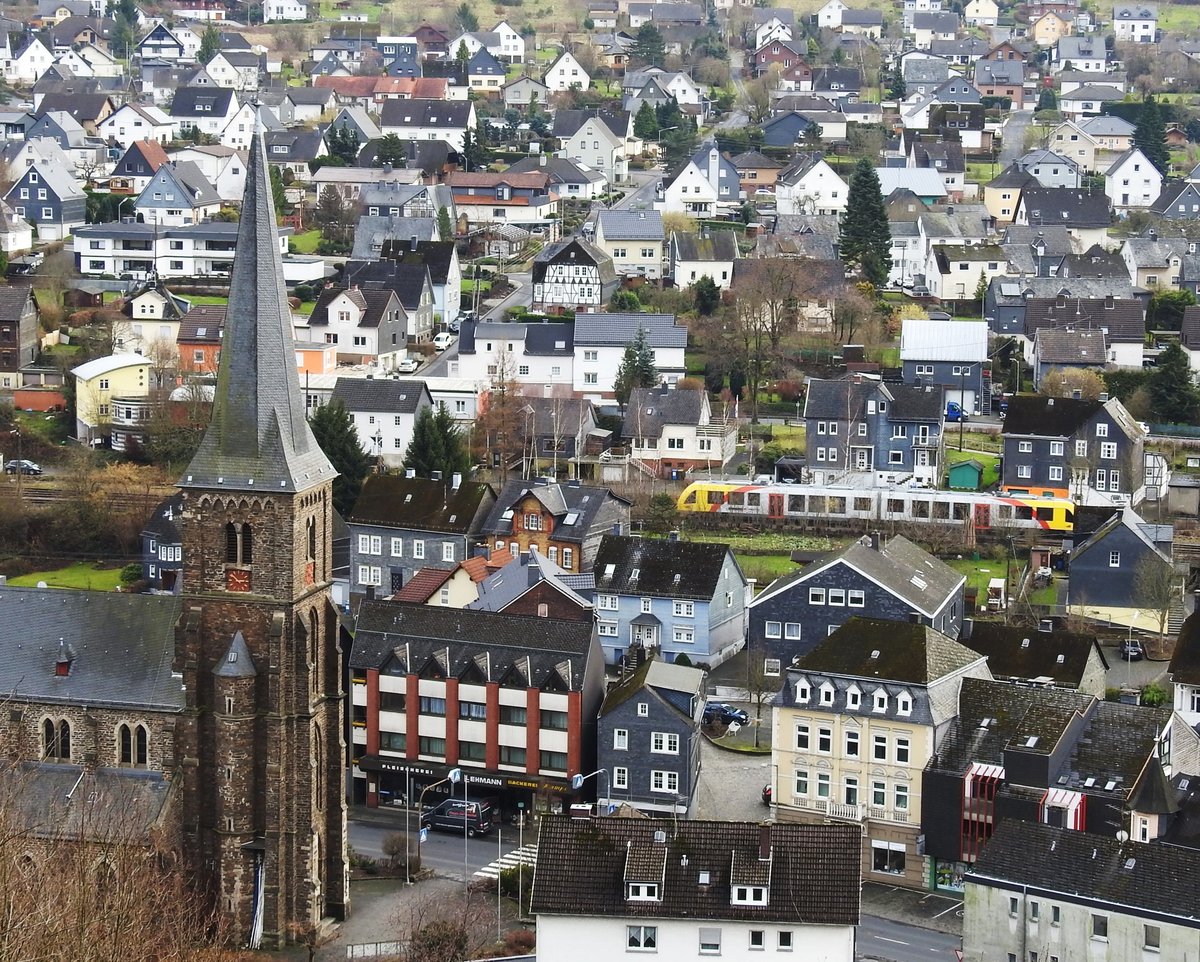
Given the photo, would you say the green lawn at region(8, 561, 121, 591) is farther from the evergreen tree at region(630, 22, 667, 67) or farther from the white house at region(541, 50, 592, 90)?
the evergreen tree at region(630, 22, 667, 67)

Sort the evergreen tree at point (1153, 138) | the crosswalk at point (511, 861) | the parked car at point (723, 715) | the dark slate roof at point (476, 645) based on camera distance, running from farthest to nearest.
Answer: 1. the evergreen tree at point (1153, 138)
2. the parked car at point (723, 715)
3. the dark slate roof at point (476, 645)
4. the crosswalk at point (511, 861)

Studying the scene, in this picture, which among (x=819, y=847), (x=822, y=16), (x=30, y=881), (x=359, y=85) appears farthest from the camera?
(x=822, y=16)

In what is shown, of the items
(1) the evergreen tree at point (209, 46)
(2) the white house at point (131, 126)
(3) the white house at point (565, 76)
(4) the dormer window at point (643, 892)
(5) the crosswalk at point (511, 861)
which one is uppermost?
(1) the evergreen tree at point (209, 46)

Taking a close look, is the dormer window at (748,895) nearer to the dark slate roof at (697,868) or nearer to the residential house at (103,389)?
the dark slate roof at (697,868)

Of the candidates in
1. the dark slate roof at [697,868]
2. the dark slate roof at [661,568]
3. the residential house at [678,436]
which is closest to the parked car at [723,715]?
the dark slate roof at [661,568]

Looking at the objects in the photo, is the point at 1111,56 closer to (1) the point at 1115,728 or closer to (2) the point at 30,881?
(1) the point at 1115,728

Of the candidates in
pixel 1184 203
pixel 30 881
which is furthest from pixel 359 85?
pixel 30 881

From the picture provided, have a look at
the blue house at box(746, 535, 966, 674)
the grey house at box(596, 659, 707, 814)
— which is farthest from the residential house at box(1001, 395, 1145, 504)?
the grey house at box(596, 659, 707, 814)
